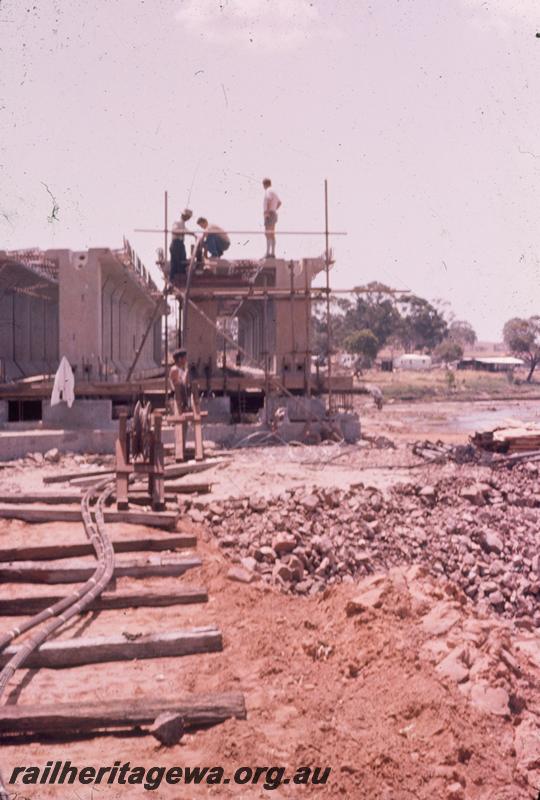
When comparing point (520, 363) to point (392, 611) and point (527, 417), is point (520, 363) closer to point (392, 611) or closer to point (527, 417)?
point (527, 417)

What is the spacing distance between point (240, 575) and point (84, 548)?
5.68 feet

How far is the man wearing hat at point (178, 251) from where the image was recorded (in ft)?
59.9

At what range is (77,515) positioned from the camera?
331 inches

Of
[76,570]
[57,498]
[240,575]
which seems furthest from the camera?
[57,498]

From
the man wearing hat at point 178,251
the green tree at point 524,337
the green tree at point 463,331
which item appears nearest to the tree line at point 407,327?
the green tree at point 524,337

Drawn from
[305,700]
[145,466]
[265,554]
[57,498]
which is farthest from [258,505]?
[305,700]

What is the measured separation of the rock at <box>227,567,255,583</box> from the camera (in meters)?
7.14

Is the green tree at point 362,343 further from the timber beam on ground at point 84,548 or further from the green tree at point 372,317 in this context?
the timber beam on ground at point 84,548

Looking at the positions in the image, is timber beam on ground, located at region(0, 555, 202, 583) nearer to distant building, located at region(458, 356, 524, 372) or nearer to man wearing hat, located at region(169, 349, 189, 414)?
man wearing hat, located at region(169, 349, 189, 414)

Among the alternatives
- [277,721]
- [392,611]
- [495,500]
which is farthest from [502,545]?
[277,721]

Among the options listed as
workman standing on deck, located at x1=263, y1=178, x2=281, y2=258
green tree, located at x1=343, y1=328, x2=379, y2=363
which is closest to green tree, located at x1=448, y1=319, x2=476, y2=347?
green tree, located at x1=343, y1=328, x2=379, y2=363

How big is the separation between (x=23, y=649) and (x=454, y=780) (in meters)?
3.15

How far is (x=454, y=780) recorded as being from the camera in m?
4.18

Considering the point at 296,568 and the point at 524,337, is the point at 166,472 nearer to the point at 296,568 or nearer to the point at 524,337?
the point at 296,568
